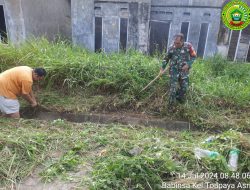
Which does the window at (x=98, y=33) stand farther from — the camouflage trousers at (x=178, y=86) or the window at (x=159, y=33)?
the camouflage trousers at (x=178, y=86)

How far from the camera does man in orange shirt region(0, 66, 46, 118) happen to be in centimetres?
387

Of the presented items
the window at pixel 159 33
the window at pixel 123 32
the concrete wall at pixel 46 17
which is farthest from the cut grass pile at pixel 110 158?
the concrete wall at pixel 46 17

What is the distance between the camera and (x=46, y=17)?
9.30 m

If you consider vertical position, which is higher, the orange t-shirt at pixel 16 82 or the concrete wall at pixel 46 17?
the concrete wall at pixel 46 17

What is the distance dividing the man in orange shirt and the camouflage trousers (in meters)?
2.67

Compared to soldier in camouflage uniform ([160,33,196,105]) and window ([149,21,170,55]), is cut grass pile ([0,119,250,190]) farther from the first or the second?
window ([149,21,170,55])

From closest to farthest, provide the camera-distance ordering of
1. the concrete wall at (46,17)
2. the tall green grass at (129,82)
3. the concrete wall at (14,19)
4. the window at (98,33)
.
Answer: the tall green grass at (129,82) < the concrete wall at (14,19) < the window at (98,33) < the concrete wall at (46,17)

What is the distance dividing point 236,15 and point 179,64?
4.49m

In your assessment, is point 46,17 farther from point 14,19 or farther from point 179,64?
point 179,64

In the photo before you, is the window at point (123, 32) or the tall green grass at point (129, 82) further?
the window at point (123, 32)

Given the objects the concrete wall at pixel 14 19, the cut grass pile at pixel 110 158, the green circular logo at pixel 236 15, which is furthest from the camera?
the concrete wall at pixel 14 19

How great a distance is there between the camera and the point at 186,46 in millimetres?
4289

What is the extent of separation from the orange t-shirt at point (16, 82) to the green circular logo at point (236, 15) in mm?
6781

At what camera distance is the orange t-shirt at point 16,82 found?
12.7 ft
